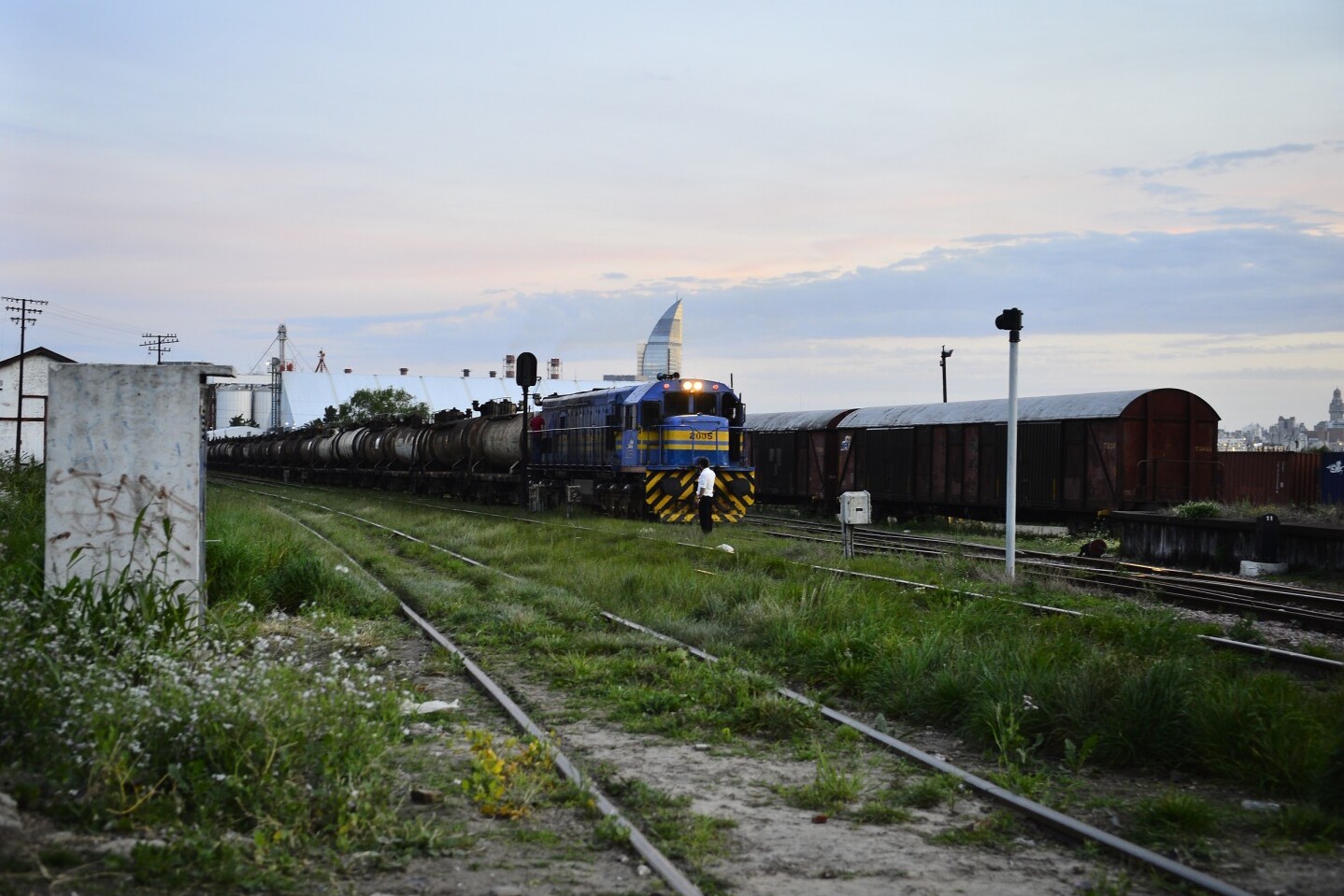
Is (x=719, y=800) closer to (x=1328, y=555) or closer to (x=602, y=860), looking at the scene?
(x=602, y=860)

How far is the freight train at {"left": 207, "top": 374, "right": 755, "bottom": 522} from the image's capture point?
27.0 m

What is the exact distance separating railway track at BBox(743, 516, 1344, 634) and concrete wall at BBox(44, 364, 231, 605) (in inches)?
415

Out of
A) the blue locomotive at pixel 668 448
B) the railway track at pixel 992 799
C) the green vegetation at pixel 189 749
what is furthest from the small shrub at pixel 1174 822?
the blue locomotive at pixel 668 448

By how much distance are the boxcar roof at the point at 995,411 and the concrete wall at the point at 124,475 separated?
20.2 m

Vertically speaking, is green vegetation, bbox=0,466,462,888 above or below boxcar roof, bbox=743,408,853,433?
below

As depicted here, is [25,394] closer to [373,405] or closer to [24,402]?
[24,402]

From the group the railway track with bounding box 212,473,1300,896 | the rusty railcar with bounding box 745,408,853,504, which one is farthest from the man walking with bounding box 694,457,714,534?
the rusty railcar with bounding box 745,408,853,504

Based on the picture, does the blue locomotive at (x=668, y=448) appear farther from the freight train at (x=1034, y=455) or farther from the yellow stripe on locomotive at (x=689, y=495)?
the freight train at (x=1034, y=455)

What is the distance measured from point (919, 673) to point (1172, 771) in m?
2.22

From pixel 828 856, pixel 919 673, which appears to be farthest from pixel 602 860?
pixel 919 673

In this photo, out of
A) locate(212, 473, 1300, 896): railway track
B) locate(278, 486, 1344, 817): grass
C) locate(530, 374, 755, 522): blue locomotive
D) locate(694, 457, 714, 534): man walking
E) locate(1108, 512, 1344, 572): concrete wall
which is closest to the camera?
locate(212, 473, 1300, 896): railway track

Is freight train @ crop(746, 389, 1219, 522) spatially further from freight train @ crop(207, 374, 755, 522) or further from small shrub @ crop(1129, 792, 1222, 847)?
small shrub @ crop(1129, 792, 1222, 847)

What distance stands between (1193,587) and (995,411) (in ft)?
40.5

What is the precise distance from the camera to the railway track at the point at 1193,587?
41.7 ft
